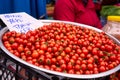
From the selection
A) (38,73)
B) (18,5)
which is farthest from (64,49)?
(18,5)

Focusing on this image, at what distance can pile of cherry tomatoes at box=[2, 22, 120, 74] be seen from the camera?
1.35 m

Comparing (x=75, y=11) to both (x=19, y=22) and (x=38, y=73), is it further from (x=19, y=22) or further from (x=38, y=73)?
(x=38, y=73)

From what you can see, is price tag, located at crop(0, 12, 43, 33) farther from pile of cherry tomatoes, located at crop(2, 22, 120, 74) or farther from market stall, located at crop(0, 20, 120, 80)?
market stall, located at crop(0, 20, 120, 80)

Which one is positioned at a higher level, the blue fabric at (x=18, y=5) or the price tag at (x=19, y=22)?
the price tag at (x=19, y=22)

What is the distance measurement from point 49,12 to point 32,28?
108 cm

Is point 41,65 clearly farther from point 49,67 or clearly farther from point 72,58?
point 72,58

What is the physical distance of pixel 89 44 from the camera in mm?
1561

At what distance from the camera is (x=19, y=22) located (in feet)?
5.36

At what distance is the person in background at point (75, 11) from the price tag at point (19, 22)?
2.44 ft

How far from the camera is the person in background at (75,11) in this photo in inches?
96.7

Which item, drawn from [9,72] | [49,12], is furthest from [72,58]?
[49,12]

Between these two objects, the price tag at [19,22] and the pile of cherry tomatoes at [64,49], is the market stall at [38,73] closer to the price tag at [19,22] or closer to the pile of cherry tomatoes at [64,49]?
the pile of cherry tomatoes at [64,49]

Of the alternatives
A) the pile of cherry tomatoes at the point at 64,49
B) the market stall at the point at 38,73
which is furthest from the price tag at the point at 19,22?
the market stall at the point at 38,73

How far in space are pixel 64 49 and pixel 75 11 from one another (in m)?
1.14
